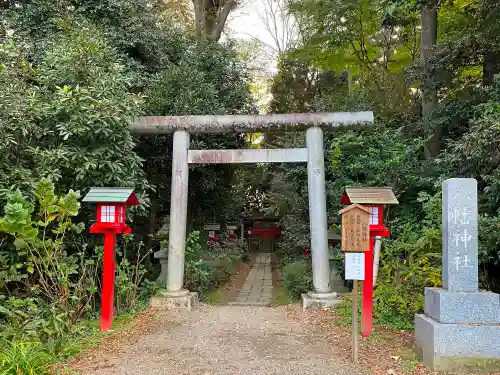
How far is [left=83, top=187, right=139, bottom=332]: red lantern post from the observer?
6199mm

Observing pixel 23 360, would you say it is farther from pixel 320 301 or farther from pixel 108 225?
pixel 320 301

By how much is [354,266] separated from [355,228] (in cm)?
46

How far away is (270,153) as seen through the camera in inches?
312

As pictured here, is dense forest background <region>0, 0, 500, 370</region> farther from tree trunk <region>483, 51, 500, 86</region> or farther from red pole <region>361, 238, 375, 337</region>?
red pole <region>361, 238, 375, 337</region>

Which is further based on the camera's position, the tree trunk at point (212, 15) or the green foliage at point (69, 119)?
the tree trunk at point (212, 15)

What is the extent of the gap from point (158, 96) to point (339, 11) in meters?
6.82

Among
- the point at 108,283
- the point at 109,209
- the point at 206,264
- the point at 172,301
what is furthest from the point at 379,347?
the point at 206,264

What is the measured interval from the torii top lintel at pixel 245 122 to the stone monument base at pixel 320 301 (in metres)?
3.09

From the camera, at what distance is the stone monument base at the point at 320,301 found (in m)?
7.45

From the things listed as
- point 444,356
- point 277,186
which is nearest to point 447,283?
point 444,356

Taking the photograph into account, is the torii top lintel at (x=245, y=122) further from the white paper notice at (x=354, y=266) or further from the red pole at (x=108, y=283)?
the white paper notice at (x=354, y=266)

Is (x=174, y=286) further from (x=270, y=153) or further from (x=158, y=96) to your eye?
(x=158, y=96)

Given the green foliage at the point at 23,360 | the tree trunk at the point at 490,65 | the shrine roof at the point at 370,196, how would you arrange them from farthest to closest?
1. the tree trunk at the point at 490,65
2. the shrine roof at the point at 370,196
3. the green foliage at the point at 23,360

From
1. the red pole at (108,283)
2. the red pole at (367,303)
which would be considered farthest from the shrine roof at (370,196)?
the red pole at (108,283)
